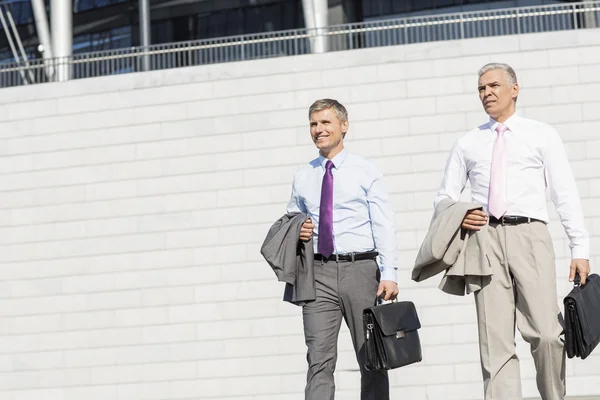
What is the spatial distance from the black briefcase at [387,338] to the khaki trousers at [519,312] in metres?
0.56

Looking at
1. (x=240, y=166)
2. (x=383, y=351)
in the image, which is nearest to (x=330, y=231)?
(x=383, y=351)

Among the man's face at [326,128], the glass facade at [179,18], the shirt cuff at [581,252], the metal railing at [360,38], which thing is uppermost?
the glass facade at [179,18]

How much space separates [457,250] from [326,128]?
126 cm

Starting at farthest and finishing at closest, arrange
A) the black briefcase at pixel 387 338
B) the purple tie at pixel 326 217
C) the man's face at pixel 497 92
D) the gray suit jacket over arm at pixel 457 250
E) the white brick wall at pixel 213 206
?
the white brick wall at pixel 213 206 → the purple tie at pixel 326 217 → the black briefcase at pixel 387 338 → the man's face at pixel 497 92 → the gray suit jacket over arm at pixel 457 250

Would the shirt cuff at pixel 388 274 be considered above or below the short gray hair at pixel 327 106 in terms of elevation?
below

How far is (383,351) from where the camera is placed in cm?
605

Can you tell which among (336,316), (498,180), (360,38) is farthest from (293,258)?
(360,38)

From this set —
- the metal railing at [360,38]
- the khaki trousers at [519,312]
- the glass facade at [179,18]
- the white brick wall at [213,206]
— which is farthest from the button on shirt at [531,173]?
the glass facade at [179,18]

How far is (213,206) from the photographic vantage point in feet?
47.2

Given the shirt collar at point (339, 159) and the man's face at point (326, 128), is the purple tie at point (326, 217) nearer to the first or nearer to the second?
the shirt collar at point (339, 159)

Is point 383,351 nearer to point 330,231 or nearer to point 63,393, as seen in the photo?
point 330,231

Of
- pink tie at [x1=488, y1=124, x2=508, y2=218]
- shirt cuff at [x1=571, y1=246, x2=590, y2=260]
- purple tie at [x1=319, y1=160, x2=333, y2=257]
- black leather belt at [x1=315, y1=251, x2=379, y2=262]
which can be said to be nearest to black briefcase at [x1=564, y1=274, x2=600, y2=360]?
shirt cuff at [x1=571, y1=246, x2=590, y2=260]

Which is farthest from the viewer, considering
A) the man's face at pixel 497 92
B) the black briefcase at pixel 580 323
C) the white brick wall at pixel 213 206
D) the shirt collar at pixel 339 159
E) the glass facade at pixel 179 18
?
the glass facade at pixel 179 18

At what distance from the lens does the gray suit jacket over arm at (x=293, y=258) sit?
20.8 ft
